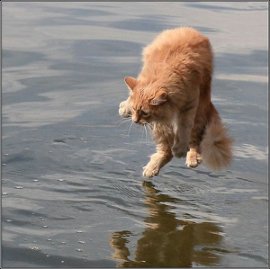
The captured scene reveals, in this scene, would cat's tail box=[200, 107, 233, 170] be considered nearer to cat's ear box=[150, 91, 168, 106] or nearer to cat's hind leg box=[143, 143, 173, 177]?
cat's hind leg box=[143, 143, 173, 177]

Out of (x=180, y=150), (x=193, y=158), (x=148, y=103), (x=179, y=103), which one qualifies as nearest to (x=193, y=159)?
(x=193, y=158)

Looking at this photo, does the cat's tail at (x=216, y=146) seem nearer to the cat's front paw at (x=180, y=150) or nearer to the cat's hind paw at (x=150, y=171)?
the cat's front paw at (x=180, y=150)

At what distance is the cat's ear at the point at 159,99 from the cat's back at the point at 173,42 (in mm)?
524

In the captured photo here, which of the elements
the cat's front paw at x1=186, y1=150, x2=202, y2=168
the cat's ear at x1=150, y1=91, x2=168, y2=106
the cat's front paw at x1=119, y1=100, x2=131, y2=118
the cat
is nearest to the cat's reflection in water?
the cat's front paw at x1=186, y1=150, x2=202, y2=168

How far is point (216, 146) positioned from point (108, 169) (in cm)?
120

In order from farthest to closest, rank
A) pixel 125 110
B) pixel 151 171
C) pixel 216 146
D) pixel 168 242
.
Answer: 1. pixel 151 171
2. pixel 216 146
3. pixel 125 110
4. pixel 168 242

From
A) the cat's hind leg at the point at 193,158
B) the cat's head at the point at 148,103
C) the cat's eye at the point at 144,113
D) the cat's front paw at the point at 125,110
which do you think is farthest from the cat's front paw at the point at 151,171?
the cat's eye at the point at 144,113

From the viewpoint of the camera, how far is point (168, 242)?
6.54 m

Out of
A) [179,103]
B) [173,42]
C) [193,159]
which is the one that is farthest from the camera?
[193,159]

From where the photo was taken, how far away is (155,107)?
684cm

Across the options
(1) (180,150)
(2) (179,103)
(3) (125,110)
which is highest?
(2) (179,103)

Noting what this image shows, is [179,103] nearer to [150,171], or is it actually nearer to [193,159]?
[193,159]

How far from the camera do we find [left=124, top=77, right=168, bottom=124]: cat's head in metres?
6.80

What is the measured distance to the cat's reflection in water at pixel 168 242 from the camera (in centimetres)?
615
